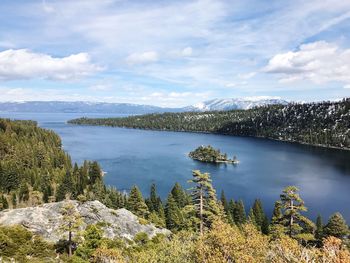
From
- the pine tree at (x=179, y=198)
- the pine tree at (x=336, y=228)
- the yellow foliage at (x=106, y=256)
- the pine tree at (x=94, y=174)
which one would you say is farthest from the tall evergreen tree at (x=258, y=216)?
the pine tree at (x=94, y=174)

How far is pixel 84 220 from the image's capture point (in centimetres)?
5466

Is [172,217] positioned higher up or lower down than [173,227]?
higher up

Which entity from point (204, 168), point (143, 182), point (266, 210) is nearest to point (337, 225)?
point (266, 210)

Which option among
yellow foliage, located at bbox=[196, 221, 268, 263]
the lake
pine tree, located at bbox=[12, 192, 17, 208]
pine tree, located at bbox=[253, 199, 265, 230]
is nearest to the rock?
yellow foliage, located at bbox=[196, 221, 268, 263]

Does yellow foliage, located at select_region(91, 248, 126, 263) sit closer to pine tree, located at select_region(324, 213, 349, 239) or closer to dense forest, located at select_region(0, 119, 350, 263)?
dense forest, located at select_region(0, 119, 350, 263)

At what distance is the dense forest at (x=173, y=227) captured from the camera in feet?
79.7

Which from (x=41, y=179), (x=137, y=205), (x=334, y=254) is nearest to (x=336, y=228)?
(x=137, y=205)

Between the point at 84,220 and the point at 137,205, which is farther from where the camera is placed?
the point at 137,205

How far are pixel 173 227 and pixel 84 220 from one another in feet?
95.2

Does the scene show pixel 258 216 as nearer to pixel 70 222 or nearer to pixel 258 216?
pixel 258 216

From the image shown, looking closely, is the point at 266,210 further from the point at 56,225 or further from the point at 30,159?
the point at 30,159

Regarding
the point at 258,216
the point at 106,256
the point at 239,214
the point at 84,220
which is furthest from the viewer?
the point at 239,214

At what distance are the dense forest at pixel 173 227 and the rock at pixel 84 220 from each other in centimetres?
193

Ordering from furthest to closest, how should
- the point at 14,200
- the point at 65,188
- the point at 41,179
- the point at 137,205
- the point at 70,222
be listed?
the point at 41,179 < the point at 65,188 < the point at 14,200 < the point at 137,205 < the point at 70,222
